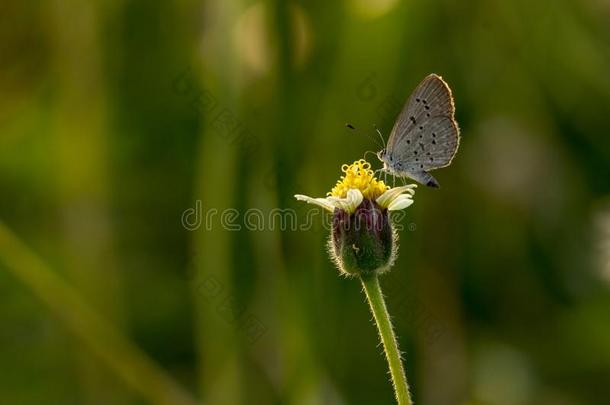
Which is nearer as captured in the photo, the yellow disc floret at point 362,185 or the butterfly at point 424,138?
the yellow disc floret at point 362,185

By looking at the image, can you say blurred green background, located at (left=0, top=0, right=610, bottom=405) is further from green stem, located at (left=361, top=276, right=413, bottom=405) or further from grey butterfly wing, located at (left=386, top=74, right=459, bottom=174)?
green stem, located at (left=361, top=276, right=413, bottom=405)

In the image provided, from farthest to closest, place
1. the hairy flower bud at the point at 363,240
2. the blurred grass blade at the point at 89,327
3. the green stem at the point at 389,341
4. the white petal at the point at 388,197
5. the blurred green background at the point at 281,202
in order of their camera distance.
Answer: the blurred green background at the point at 281,202, the blurred grass blade at the point at 89,327, the white petal at the point at 388,197, the hairy flower bud at the point at 363,240, the green stem at the point at 389,341

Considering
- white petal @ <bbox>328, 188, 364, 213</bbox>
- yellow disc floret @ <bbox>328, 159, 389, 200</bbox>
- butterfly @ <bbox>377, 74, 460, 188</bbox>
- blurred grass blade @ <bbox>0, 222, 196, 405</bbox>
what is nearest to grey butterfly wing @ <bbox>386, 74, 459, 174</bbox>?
butterfly @ <bbox>377, 74, 460, 188</bbox>

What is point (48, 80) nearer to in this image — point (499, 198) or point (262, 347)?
point (262, 347)

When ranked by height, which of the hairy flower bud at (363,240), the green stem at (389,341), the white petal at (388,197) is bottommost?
the green stem at (389,341)

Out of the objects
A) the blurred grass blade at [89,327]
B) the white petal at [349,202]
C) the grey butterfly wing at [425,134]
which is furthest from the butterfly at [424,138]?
the blurred grass blade at [89,327]

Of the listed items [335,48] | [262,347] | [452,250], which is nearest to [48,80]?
[335,48]

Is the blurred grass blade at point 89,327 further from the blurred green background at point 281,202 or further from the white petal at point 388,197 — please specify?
the white petal at point 388,197
